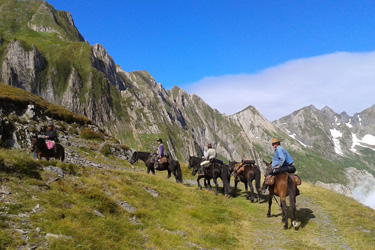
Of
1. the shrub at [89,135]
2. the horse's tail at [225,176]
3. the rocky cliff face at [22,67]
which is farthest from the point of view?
the rocky cliff face at [22,67]

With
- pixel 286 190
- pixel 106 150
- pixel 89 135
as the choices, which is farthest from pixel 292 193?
pixel 89 135

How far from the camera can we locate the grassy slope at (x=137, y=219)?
9359 millimetres

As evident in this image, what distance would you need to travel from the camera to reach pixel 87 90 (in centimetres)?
15725

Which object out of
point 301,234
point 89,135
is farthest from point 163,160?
point 89,135

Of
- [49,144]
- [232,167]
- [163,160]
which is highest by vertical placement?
[49,144]

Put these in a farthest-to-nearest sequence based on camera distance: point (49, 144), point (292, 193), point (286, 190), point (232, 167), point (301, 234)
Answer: point (232, 167) < point (49, 144) < point (286, 190) < point (292, 193) < point (301, 234)

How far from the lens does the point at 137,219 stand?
41.7 feet

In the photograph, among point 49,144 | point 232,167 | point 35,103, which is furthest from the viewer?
point 35,103

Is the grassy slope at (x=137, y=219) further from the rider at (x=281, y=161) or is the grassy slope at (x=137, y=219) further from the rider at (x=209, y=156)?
the rider at (x=209, y=156)

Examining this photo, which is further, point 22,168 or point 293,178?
point 293,178

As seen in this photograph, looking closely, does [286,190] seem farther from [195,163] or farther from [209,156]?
[195,163]

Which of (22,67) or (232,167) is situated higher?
(22,67)

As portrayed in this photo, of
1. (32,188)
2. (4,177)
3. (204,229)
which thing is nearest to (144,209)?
(204,229)

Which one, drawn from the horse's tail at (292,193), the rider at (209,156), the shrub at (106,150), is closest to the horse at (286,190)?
the horse's tail at (292,193)
